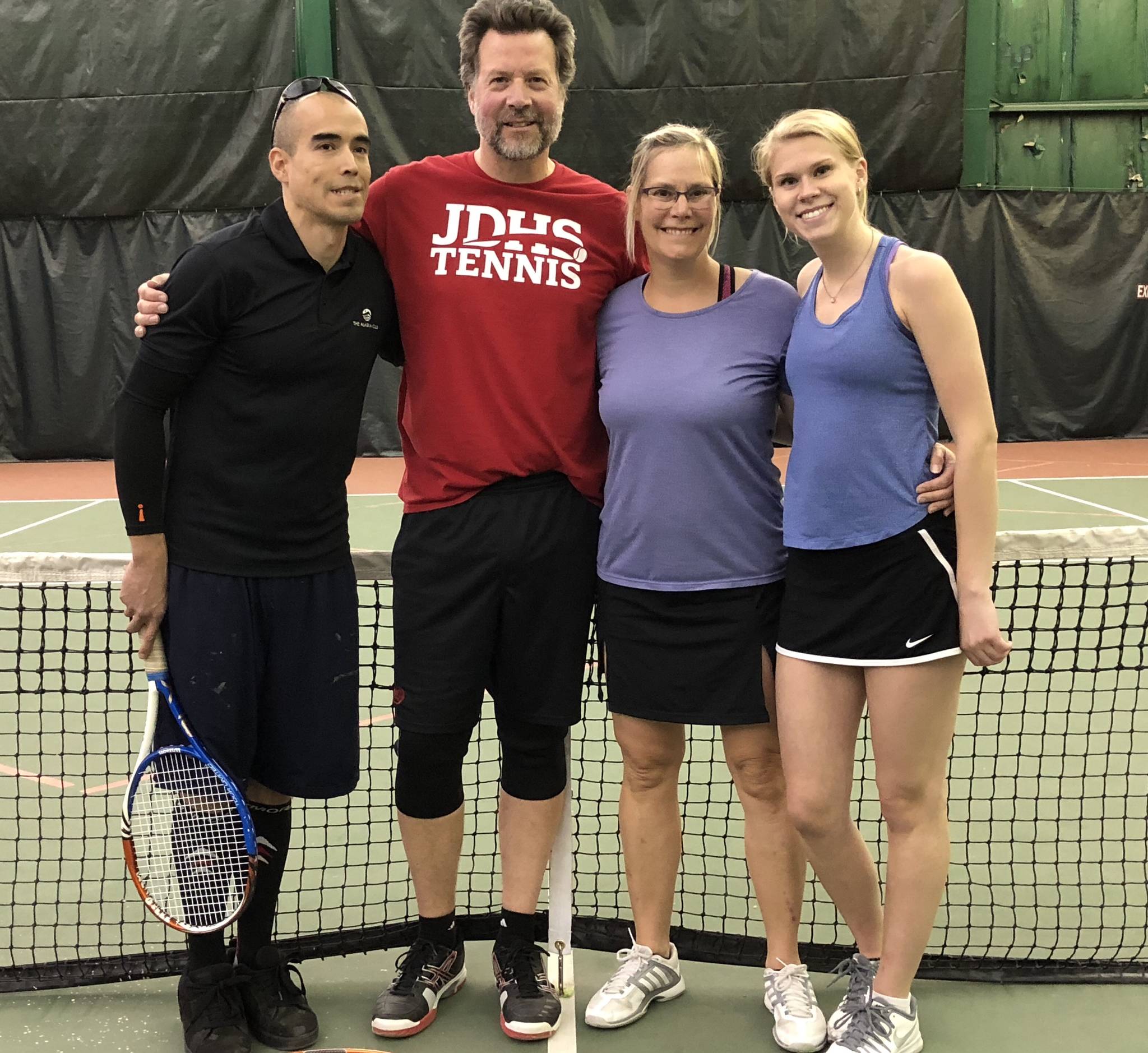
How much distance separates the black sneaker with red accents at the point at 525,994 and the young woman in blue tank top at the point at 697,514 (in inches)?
3.6

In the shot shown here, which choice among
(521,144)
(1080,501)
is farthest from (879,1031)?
(1080,501)

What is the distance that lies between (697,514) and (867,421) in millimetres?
361

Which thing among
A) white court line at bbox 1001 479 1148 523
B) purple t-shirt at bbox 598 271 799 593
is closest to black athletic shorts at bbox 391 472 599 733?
purple t-shirt at bbox 598 271 799 593

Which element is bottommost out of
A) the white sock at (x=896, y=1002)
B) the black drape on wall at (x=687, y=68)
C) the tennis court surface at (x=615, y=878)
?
the tennis court surface at (x=615, y=878)

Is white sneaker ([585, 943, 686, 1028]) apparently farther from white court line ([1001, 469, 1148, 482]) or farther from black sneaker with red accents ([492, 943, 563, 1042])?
white court line ([1001, 469, 1148, 482])

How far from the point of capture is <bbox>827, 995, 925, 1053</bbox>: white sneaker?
2.12 m

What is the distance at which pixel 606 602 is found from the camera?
89.7 inches

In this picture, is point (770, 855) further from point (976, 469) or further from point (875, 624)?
point (976, 469)

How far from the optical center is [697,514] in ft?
7.10

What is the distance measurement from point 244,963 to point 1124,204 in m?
11.9

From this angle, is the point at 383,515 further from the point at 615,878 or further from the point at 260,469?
the point at 260,469

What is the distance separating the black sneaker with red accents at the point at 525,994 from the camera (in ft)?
7.35

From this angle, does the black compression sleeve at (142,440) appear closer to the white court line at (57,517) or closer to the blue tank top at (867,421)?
the blue tank top at (867,421)

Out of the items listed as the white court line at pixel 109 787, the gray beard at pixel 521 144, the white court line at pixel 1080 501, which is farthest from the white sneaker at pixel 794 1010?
the white court line at pixel 1080 501
